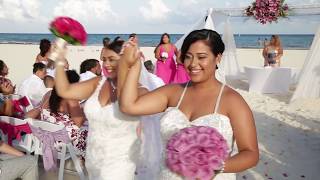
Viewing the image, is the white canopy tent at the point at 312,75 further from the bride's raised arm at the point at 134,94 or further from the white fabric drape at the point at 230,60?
the bride's raised arm at the point at 134,94

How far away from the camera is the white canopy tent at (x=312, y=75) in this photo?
9680 millimetres

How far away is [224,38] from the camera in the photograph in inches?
587

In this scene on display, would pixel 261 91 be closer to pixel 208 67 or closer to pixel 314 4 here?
pixel 314 4

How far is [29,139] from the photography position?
5184 mm

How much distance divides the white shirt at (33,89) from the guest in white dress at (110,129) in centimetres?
380

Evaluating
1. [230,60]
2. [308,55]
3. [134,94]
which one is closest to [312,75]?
[308,55]

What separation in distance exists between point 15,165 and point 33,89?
301cm

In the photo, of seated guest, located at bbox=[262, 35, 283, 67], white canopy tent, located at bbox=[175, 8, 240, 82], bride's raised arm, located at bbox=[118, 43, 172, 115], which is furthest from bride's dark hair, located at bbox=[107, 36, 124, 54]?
seated guest, located at bbox=[262, 35, 283, 67]

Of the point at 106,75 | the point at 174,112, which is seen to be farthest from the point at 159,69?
the point at 174,112

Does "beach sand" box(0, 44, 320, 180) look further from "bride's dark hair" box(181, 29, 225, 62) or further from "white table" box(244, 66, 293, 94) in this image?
"bride's dark hair" box(181, 29, 225, 62)

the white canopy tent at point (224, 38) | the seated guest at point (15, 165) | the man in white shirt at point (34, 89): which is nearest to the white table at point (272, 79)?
the white canopy tent at point (224, 38)

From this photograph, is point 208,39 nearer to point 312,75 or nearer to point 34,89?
point 34,89

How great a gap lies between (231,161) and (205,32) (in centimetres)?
84

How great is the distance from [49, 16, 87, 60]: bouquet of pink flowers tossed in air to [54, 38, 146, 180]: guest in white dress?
0.34 meters
